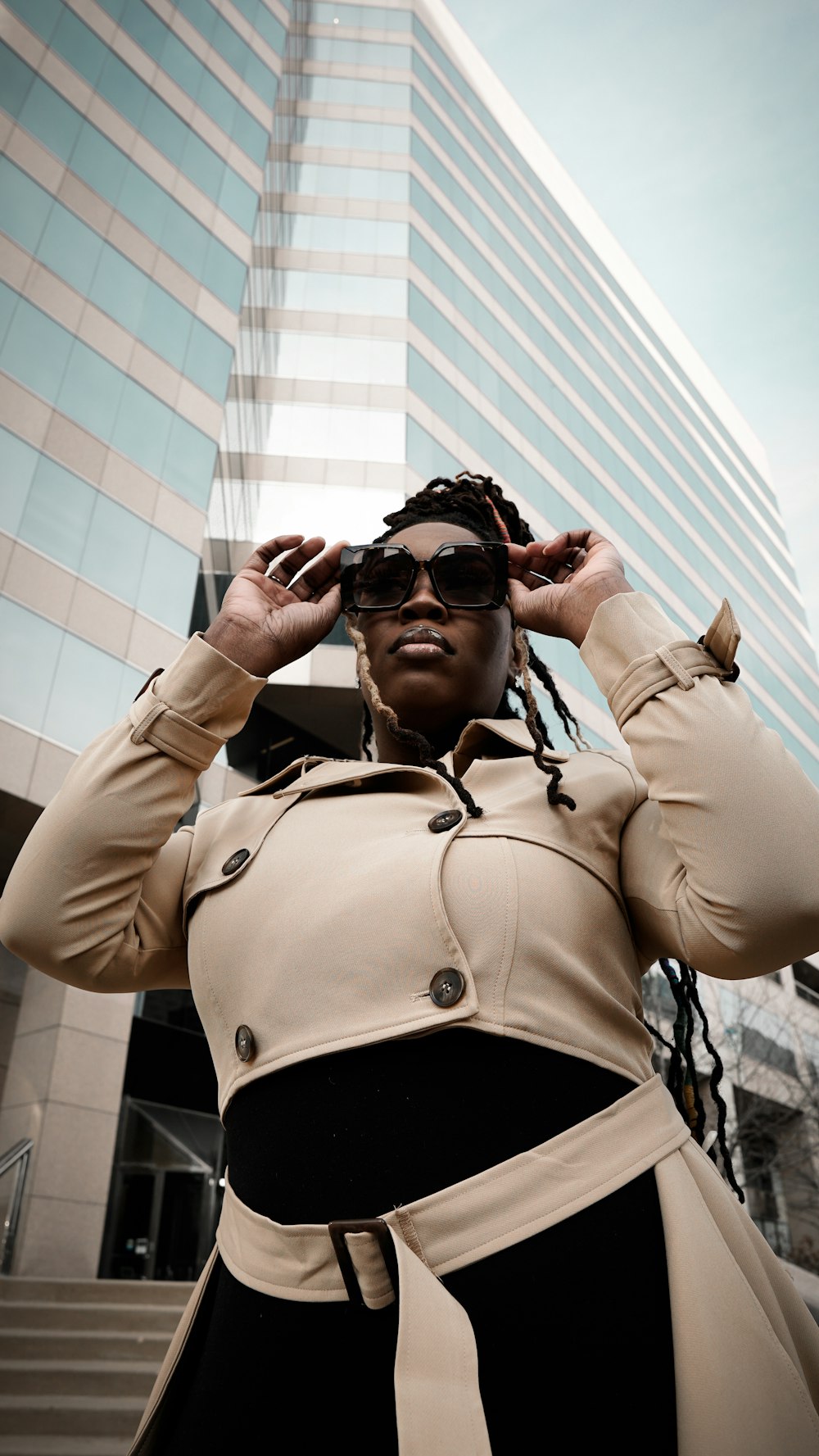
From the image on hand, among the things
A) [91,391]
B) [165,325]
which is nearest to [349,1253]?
[91,391]

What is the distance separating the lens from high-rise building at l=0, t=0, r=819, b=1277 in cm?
1288

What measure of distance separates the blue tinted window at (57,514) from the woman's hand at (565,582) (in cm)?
1300

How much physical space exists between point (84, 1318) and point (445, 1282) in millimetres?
7547

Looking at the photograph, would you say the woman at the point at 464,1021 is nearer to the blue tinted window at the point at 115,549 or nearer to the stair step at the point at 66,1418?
the stair step at the point at 66,1418

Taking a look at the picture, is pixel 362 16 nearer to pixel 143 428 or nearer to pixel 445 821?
pixel 143 428

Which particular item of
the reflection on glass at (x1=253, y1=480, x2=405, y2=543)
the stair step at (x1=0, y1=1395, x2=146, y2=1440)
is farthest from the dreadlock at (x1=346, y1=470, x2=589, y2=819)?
the reflection on glass at (x1=253, y1=480, x2=405, y2=543)

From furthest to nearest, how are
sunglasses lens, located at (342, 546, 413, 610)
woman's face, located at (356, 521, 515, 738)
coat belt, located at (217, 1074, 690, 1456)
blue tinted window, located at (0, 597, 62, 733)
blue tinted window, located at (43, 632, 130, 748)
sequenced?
blue tinted window, located at (43, 632, 130, 748)
blue tinted window, located at (0, 597, 62, 733)
sunglasses lens, located at (342, 546, 413, 610)
woman's face, located at (356, 521, 515, 738)
coat belt, located at (217, 1074, 690, 1456)

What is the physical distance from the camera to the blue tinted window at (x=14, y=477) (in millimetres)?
13117

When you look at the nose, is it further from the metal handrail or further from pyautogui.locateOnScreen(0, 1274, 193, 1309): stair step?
the metal handrail

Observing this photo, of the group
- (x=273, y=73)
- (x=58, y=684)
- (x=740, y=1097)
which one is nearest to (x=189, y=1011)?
(x=58, y=684)

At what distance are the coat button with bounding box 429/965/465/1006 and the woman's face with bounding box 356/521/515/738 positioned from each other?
2.41 ft

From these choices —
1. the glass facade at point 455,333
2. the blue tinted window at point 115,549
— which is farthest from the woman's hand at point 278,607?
the glass facade at point 455,333

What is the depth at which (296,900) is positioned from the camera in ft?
4.61

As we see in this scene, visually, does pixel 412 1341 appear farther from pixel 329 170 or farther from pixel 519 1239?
pixel 329 170
